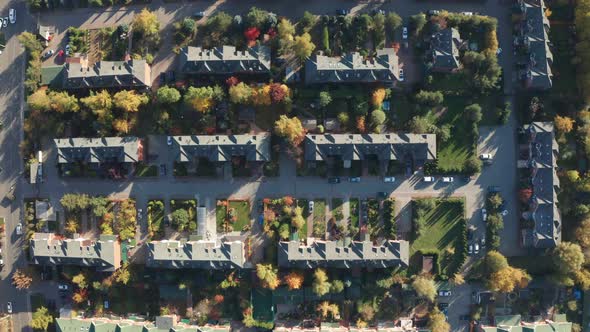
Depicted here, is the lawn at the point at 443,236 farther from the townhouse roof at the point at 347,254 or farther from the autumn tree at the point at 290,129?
the autumn tree at the point at 290,129

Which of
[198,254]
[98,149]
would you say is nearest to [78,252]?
[98,149]

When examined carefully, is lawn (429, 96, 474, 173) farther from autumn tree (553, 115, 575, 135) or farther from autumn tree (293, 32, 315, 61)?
autumn tree (293, 32, 315, 61)

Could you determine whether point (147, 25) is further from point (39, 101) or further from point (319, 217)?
point (319, 217)

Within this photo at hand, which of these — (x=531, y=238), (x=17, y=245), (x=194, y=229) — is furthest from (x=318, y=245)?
(x=17, y=245)

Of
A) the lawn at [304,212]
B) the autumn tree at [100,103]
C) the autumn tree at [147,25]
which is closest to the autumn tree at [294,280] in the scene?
the lawn at [304,212]

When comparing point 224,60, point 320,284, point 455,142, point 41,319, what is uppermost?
point 224,60

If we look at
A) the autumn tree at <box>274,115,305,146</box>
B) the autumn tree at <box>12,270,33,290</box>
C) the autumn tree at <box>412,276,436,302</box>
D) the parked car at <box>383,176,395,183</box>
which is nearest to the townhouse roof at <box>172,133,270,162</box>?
the autumn tree at <box>274,115,305,146</box>
